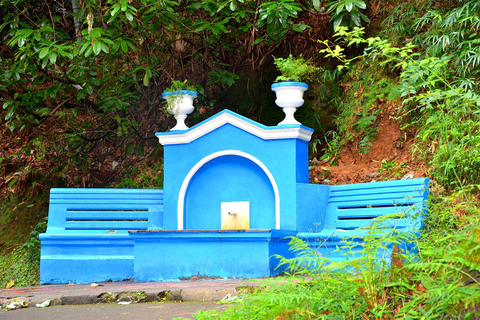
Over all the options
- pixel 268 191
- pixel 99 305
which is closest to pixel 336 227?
pixel 268 191

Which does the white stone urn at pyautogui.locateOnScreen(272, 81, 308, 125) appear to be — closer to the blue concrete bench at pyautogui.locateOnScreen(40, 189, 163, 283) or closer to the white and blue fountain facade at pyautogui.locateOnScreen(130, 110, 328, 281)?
the white and blue fountain facade at pyautogui.locateOnScreen(130, 110, 328, 281)

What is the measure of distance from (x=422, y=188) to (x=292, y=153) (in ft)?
4.68

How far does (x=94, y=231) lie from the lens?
711 cm

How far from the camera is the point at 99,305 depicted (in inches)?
205

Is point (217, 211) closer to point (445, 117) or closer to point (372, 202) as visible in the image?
point (372, 202)

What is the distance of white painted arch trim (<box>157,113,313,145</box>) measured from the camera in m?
6.45

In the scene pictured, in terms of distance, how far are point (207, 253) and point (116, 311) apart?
4.83 feet

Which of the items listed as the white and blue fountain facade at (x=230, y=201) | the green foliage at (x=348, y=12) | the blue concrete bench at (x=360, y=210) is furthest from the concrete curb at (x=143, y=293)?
the green foliage at (x=348, y=12)

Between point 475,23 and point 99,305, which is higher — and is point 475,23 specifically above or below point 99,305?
above

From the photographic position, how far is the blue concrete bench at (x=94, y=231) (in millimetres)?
6785

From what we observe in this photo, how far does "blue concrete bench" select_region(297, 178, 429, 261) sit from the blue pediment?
830mm

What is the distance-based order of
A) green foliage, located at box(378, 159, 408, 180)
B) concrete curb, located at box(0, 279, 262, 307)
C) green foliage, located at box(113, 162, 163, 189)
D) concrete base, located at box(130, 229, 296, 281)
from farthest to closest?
green foliage, located at box(113, 162, 163, 189) < green foliage, located at box(378, 159, 408, 180) < concrete base, located at box(130, 229, 296, 281) < concrete curb, located at box(0, 279, 262, 307)

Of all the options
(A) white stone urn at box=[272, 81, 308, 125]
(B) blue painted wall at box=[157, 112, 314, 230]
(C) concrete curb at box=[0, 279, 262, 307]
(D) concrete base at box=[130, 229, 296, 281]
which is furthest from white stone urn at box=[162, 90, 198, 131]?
(C) concrete curb at box=[0, 279, 262, 307]

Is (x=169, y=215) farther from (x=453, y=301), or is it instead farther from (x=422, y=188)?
(x=453, y=301)
